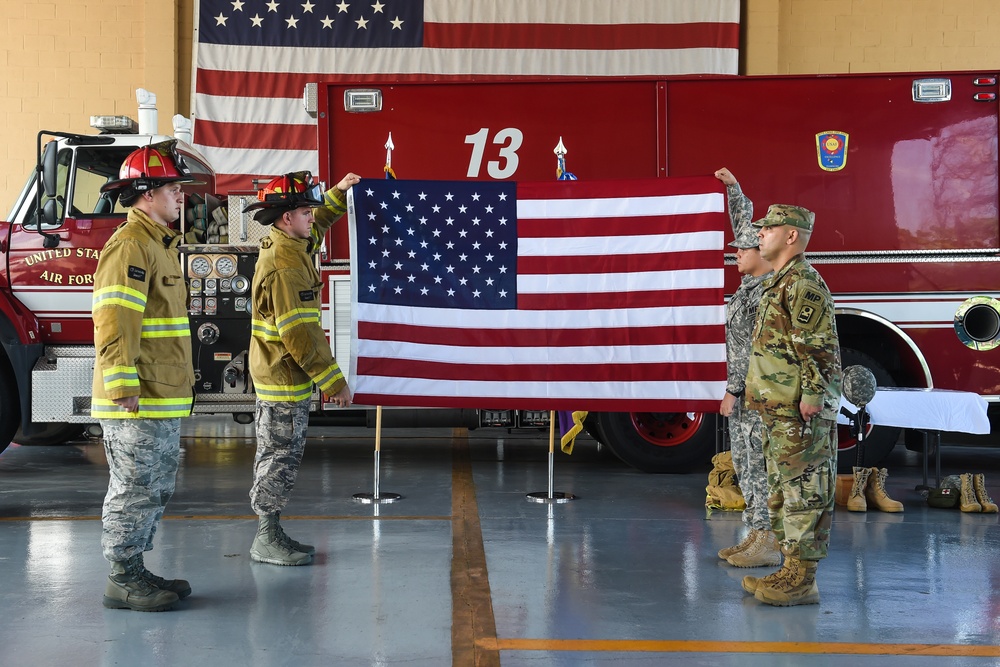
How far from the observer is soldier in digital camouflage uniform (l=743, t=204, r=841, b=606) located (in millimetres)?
4656

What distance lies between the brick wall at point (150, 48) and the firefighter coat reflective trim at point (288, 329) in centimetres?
886

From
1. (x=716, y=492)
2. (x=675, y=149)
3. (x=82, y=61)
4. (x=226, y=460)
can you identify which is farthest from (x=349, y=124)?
(x=82, y=61)

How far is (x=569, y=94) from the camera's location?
8258 millimetres

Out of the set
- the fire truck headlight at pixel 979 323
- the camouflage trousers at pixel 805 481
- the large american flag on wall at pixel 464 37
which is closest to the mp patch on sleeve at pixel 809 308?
the camouflage trousers at pixel 805 481

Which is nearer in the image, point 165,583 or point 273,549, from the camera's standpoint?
point 165,583

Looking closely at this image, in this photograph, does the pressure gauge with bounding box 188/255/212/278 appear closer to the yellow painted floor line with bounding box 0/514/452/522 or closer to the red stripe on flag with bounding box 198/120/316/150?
the yellow painted floor line with bounding box 0/514/452/522

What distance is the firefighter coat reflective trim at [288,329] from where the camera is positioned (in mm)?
5301

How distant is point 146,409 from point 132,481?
1.07 ft

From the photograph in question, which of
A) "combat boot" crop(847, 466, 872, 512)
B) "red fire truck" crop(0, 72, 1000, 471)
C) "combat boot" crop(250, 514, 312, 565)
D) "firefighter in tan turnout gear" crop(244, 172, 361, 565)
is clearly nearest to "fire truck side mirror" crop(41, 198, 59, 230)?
"red fire truck" crop(0, 72, 1000, 471)

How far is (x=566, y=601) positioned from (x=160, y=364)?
2.16 m

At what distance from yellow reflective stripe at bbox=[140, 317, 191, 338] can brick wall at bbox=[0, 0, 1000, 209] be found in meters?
9.47

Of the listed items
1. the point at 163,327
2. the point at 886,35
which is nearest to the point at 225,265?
the point at 163,327

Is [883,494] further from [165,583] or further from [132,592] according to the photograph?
[132,592]

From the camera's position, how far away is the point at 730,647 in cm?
415
